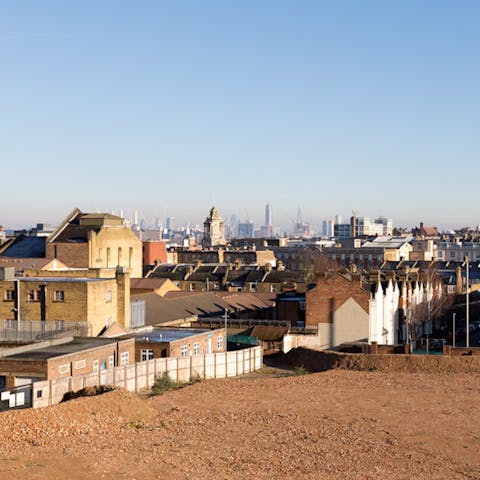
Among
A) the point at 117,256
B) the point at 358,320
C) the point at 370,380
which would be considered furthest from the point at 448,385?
the point at 117,256

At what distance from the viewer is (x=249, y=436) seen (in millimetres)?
38812

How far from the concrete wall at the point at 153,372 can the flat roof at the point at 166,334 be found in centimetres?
280

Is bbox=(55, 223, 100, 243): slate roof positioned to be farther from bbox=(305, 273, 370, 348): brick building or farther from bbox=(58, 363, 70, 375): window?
bbox=(58, 363, 70, 375): window

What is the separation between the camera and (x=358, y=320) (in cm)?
6756

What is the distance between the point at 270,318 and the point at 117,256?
77.0 ft

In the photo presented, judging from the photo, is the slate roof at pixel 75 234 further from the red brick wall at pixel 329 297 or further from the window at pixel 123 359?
the window at pixel 123 359

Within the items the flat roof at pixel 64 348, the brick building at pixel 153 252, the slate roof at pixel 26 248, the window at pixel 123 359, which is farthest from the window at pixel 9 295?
the brick building at pixel 153 252

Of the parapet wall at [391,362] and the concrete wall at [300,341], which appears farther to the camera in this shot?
the concrete wall at [300,341]

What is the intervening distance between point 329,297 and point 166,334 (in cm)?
1443

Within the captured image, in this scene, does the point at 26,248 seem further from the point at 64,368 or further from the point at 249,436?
the point at 249,436

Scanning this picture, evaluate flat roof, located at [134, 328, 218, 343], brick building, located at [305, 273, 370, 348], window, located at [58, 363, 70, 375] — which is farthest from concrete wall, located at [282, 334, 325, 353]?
window, located at [58, 363, 70, 375]

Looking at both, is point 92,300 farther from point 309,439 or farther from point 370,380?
point 309,439

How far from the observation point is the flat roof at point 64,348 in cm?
4616

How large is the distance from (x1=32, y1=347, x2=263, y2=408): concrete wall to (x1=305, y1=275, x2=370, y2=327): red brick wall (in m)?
8.01
